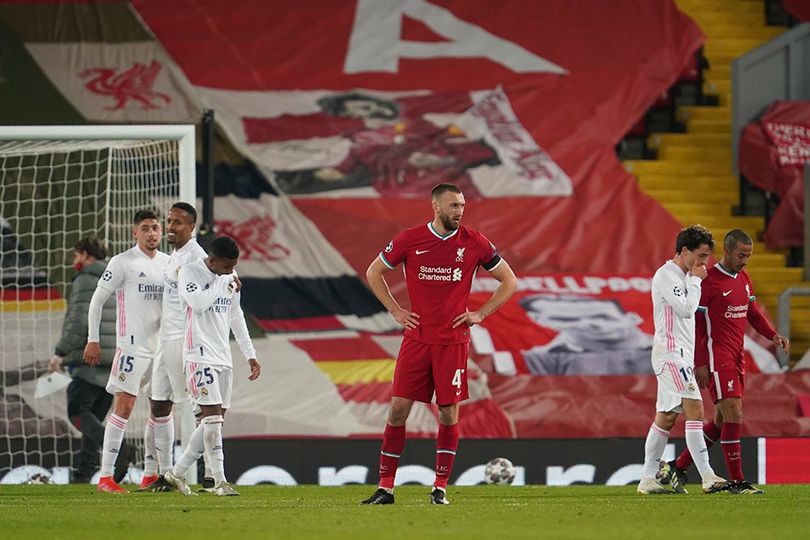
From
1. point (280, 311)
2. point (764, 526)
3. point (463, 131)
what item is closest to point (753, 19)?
point (463, 131)

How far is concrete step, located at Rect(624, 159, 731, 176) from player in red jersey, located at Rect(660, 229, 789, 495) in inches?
326

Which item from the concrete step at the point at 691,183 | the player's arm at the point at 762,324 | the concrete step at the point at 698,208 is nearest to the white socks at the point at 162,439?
the player's arm at the point at 762,324

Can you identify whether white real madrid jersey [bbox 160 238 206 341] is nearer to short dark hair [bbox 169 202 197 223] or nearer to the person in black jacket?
short dark hair [bbox 169 202 197 223]

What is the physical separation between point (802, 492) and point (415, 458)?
351cm

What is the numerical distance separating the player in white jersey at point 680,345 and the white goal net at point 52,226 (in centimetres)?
393

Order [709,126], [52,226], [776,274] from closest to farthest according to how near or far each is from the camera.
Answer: [52,226] < [776,274] < [709,126]

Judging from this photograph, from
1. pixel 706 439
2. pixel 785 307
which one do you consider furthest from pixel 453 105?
pixel 706 439

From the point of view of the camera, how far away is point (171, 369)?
9930 mm

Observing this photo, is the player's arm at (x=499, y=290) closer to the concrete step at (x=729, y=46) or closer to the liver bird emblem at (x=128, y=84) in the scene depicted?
the liver bird emblem at (x=128, y=84)

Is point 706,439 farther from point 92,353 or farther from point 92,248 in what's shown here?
point 92,248

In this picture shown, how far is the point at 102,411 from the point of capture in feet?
39.0

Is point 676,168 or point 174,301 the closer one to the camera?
point 174,301

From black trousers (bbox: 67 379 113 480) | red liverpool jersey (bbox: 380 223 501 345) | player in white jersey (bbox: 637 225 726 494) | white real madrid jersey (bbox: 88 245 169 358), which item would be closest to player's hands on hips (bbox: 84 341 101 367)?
white real madrid jersey (bbox: 88 245 169 358)

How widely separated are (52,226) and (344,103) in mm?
3930
